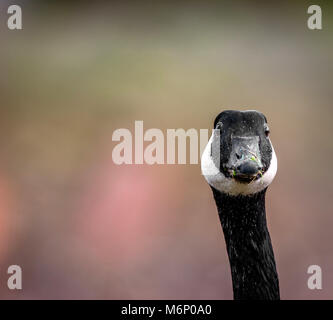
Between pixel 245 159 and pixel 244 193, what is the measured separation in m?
0.21

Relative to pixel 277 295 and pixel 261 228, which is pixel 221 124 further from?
pixel 277 295

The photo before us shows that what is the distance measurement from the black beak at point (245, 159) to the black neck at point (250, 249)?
22cm

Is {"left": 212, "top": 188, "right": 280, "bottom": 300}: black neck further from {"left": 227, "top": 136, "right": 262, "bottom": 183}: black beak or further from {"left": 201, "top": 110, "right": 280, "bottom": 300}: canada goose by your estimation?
{"left": 227, "top": 136, "right": 262, "bottom": 183}: black beak

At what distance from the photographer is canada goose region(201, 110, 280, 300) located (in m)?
1.83

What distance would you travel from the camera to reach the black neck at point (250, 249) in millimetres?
1972

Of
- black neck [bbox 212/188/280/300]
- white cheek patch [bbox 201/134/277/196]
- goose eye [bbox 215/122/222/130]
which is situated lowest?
black neck [bbox 212/188/280/300]

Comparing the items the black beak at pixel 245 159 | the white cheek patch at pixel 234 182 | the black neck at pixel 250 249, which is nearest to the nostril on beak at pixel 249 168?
the black beak at pixel 245 159

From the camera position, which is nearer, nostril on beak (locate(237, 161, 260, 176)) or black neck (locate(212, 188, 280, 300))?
nostril on beak (locate(237, 161, 260, 176))

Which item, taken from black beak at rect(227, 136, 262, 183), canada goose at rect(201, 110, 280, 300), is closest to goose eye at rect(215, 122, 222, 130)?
canada goose at rect(201, 110, 280, 300)

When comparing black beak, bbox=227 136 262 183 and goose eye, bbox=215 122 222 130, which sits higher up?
goose eye, bbox=215 122 222 130

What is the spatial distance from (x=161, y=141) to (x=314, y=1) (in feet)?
12.9

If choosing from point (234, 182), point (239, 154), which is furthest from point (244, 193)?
point (239, 154)

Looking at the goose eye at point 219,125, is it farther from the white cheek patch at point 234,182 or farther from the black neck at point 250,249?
the black neck at point 250,249

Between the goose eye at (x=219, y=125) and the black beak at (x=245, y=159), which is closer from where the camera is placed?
the black beak at (x=245, y=159)
